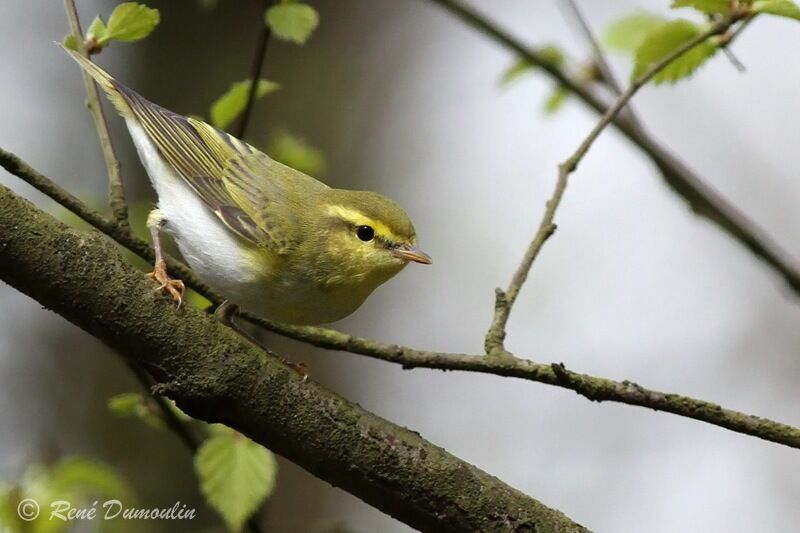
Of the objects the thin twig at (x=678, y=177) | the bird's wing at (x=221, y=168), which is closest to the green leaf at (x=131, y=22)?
the bird's wing at (x=221, y=168)

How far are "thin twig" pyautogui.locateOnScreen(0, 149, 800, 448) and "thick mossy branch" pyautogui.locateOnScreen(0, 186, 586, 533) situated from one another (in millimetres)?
274

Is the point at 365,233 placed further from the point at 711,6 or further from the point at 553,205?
the point at 711,6

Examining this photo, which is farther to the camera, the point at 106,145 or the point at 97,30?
the point at 97,30

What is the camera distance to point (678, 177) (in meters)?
4.06

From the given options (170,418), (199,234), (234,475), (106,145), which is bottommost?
(234,475)

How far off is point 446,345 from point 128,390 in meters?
3.30

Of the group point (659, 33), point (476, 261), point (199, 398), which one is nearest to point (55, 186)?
point (199, 398)

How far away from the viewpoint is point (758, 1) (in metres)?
3.02

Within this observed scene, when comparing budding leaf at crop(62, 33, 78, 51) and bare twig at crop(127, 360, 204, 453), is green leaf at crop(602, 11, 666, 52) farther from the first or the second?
bare twig at crop(127, 360, 204, 453)

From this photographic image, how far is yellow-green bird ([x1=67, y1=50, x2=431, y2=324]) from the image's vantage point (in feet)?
11.3

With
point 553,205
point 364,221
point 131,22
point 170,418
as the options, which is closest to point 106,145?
point 131,22

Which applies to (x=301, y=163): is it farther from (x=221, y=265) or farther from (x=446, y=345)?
(x=446, y=345)

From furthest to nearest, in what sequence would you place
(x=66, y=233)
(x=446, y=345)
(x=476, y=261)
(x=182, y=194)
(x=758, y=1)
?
(x=476, y=261)
(x=446, y=345)
(x=182, y=194)
(x=758, y=1)
(x=66, y=233)

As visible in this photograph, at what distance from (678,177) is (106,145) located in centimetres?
239
